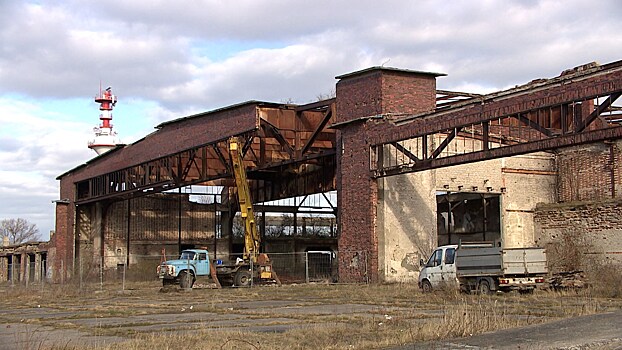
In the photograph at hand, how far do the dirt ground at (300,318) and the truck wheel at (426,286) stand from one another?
33cm

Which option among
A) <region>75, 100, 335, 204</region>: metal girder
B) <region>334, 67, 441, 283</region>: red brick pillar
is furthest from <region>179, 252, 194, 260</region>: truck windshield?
<region>334, 67, 441, 283</region>: red brick pillar

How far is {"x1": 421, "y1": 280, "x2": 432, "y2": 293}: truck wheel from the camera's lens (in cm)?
2676

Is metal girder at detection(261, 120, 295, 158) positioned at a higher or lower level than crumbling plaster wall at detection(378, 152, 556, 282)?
higher

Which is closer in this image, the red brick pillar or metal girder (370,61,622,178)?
metal girder (370,61,622,178)

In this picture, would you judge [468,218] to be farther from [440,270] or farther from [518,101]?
[518,101]

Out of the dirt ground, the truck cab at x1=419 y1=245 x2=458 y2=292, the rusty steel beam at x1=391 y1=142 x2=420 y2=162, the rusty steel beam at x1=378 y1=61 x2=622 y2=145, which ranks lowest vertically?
the dirt ground

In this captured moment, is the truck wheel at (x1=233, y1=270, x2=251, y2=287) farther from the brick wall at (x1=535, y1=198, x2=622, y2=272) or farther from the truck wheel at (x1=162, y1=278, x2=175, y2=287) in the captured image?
the brick wall at (x1=535, y1=198, x2=622, y2=272)

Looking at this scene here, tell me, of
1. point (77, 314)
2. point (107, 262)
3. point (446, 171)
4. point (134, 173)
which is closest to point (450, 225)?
point (446, 171)

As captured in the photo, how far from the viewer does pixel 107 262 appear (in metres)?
51.1

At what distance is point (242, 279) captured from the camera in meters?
34.9

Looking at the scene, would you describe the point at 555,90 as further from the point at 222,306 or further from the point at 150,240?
the point at 150,240

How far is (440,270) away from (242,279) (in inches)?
448

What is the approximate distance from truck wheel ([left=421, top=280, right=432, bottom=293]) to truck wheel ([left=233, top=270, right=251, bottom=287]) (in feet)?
33.3

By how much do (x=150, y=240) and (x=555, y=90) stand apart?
33.6m
